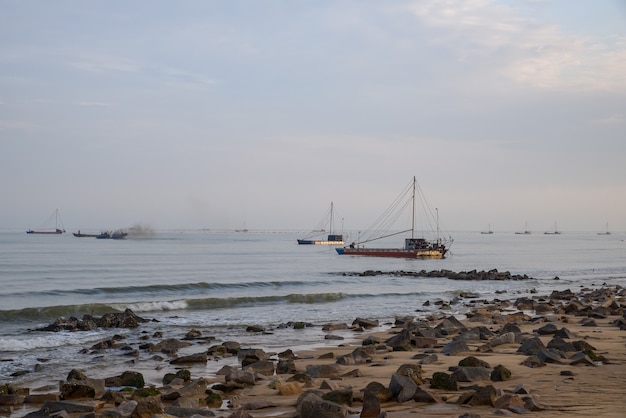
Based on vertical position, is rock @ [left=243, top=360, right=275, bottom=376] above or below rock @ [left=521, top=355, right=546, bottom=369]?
below

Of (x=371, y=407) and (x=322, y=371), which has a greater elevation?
(x=371, y=407)

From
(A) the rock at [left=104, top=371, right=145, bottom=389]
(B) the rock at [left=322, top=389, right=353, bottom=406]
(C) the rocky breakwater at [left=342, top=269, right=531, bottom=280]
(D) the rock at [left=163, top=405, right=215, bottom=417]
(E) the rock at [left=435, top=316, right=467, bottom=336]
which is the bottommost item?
(C) the rocky breakwater at [left=342, top=269, right=531, bottom=280]

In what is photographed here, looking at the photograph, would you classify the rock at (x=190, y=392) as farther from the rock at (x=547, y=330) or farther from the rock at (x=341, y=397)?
the rock at (x=547, y=330)

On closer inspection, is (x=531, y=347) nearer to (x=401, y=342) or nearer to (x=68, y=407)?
(x=401, y=342)

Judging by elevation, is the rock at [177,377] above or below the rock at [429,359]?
below

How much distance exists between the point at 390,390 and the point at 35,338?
42.7 ft

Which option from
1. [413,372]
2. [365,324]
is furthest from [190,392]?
[365,324]

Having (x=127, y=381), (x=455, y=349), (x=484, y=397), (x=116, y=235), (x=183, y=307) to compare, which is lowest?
(x=183, y=307)

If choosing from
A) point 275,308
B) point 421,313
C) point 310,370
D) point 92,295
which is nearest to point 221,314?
point 275,308

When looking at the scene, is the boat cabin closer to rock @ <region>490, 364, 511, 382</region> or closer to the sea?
the sea

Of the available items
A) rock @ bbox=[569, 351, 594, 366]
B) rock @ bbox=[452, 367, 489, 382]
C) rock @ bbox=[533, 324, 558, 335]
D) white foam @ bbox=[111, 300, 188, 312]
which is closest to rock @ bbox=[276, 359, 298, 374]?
rock @ bbox=[452, 367, 489, 382]

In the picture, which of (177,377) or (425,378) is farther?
(177,377)

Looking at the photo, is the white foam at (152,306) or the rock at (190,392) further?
the white foam at (152,306)

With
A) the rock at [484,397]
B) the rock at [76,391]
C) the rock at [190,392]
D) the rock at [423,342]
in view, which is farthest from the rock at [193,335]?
the rock at [484,397]
